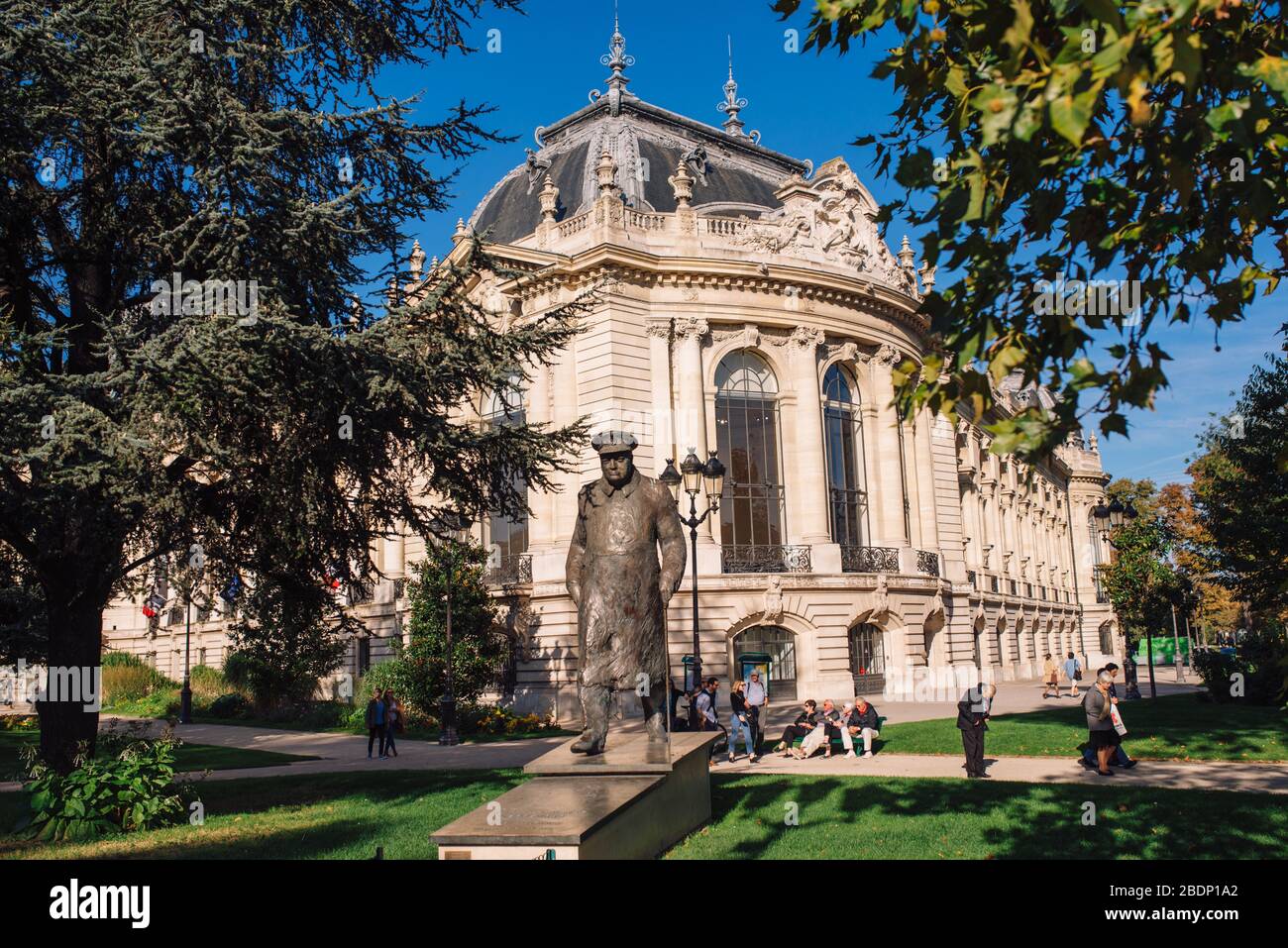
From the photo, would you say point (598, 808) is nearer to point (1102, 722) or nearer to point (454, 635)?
point (1102, 722)

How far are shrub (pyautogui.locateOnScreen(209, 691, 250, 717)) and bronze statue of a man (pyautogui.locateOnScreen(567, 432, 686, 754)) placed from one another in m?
33.4

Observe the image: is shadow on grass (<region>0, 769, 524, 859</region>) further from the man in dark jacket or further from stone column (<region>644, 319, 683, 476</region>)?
stone column (<region>644, 319, 683, 476</region>)

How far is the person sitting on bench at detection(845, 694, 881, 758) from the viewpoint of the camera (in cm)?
1944

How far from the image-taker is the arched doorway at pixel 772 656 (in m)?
31.9

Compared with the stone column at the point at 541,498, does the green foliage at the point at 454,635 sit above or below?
below

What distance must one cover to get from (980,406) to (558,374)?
2805 cm

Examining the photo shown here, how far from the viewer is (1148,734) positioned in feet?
63.1

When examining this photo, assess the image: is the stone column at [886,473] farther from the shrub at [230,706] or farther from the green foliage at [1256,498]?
the shrub at [230,706]

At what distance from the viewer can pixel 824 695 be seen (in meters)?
32.1

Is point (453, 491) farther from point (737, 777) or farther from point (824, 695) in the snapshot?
point (824, 695)

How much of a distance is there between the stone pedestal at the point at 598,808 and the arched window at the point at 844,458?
25330 millimetres

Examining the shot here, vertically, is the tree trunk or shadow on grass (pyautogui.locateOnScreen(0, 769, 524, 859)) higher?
the tree trunk

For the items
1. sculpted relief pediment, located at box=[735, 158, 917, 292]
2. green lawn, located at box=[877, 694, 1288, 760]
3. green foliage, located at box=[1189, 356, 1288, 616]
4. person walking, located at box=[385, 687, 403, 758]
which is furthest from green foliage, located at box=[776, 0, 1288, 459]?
sculpted relief pediment, located at box=[735, 158, 917, 292]

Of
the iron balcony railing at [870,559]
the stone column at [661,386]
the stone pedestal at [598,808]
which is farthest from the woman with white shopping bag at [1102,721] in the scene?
the iron balcony railing at [870,559]
